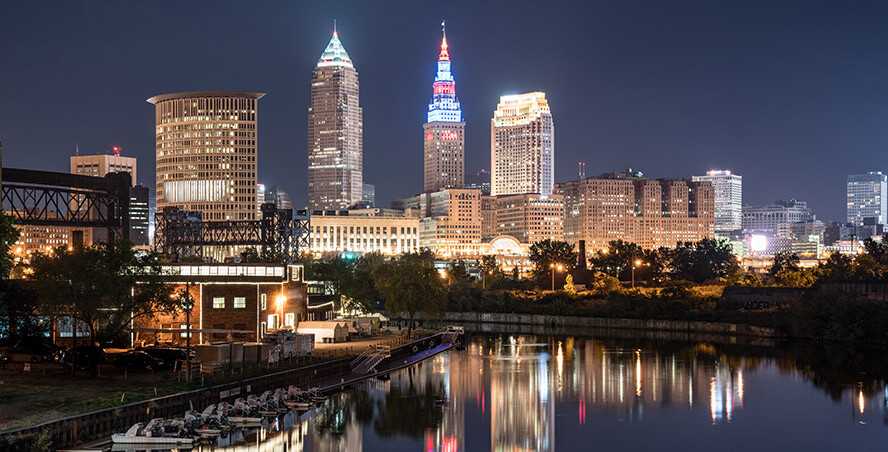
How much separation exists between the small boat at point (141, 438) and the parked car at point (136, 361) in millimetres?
13306

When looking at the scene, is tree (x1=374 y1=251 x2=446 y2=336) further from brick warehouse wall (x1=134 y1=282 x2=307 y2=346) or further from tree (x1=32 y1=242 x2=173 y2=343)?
tree (x1=32 y1=242 x2=173 y2=343)

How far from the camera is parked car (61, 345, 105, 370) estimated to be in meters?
59.4

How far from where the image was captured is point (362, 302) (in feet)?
369

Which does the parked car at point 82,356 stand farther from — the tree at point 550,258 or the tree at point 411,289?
the tree at point 550,258

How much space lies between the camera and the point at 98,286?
6006cm

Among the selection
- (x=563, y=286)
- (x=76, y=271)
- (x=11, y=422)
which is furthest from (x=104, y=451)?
(x=563, y=286)

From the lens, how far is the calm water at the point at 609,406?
A: 55719 mm

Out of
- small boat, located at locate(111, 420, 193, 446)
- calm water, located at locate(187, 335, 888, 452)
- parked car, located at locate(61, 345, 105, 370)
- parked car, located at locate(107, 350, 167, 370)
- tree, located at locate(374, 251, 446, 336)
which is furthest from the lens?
tree, located at locate(374, 251, 446, 336)

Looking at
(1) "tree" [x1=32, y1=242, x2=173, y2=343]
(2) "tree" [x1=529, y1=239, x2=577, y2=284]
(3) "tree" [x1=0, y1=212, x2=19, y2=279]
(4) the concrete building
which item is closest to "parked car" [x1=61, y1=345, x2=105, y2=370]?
(1) "tree" [x1=32, y1=242, x2=173, y2=343]

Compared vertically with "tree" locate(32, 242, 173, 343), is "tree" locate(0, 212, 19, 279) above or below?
above

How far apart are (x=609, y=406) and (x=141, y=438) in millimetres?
30407

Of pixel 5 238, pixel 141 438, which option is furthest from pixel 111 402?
pixel 5 238

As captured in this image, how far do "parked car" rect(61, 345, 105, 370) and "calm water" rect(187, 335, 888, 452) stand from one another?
11.6 metres

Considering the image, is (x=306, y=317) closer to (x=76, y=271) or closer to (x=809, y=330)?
(x=76, y=271)
